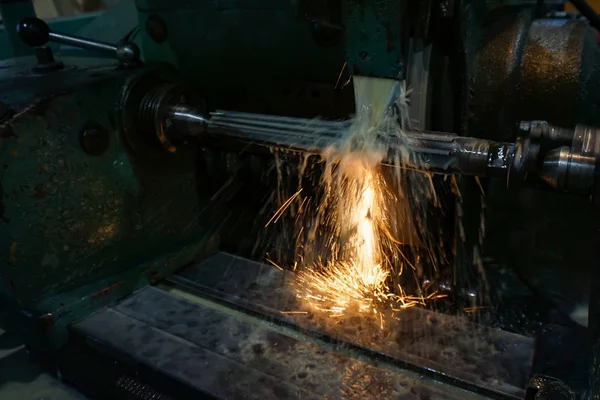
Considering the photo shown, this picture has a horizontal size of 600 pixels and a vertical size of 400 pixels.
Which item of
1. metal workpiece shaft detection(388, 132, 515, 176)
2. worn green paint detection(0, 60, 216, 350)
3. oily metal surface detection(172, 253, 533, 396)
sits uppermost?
metal workpiece shaft detection(388, 132, 515, 176)

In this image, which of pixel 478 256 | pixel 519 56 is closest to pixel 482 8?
pixel 519 56

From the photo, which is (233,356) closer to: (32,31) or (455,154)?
(455,154)

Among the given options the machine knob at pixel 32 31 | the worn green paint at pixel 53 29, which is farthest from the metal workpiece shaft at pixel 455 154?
the worn green paint at pixel 53 29

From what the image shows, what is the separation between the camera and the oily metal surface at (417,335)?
1.06 metres

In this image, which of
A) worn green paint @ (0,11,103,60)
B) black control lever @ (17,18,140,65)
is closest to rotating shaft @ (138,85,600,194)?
black control lever @ (17,18,140,65)

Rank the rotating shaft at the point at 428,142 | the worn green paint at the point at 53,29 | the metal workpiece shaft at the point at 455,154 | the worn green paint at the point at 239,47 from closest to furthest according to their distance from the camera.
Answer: the rotating shaft at the point at 428,142, the metal workpiece shaft at the point at 455,154, the worn green paint at the point at 239,47, the worn green paint at the point at 53,29

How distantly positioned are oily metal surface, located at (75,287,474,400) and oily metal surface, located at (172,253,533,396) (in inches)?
2.2

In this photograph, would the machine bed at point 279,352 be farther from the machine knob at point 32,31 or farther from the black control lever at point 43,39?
the machine knob at point 32,31

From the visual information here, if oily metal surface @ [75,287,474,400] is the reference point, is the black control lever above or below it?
above

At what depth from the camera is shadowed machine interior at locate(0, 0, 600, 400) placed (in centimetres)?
97

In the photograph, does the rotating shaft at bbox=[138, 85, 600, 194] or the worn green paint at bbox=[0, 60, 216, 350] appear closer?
the rotating shaft at bbox=[138, 85, 600, 194]

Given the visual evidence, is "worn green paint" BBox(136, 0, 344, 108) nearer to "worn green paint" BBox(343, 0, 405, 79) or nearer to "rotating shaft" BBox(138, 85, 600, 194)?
"rotating shaft" BBox(138, 85, 600, 194)

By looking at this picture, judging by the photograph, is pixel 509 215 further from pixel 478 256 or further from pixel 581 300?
pixel 581 300

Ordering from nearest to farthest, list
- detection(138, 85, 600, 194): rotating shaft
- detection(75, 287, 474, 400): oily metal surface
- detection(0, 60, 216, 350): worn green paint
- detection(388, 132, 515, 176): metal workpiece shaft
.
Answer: detection(138, 85, 600, 194): rotating shaft
detection(388, 132, 515, 176): metal workpiece shaft
detection(75, 287, 474, 400): oily metal surface
detection(0, 60, 216, 350): worn green paint
